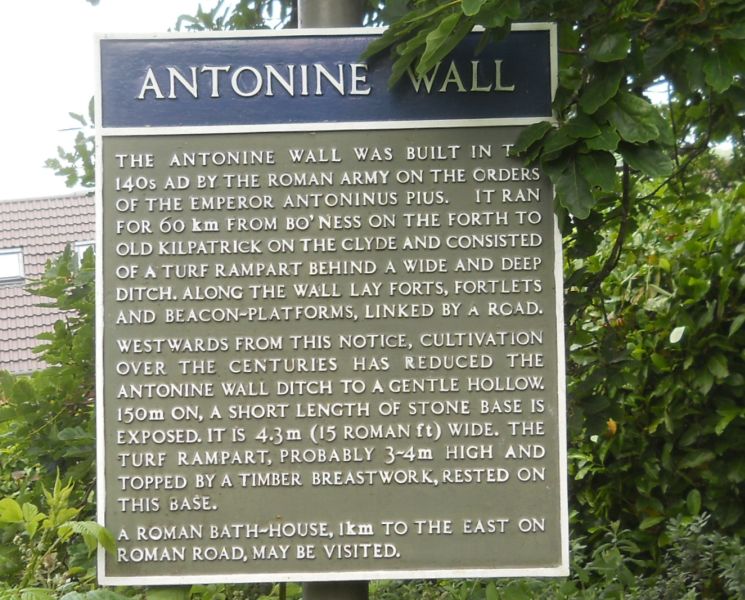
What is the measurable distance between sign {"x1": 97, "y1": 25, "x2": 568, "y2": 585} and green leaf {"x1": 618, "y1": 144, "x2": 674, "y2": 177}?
0.34 m

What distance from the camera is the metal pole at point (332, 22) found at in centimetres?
386

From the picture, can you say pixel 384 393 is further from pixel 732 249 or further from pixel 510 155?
pixel 732 249

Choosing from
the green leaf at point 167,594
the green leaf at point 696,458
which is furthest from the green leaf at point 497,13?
the green leaf at point 696,458

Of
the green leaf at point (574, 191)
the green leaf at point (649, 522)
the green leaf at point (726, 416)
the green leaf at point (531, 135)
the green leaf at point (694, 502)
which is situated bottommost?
the green leaf at point (649, 522)

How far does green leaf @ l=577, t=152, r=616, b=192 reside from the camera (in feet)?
11.8

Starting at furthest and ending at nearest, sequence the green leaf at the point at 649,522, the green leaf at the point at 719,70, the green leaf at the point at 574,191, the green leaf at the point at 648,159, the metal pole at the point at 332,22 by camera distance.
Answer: the green leaf at the point at 649,522 < the metal pole at the point at 332,22 < the green leaf at the point at 719,70 < the green leaf at the point at 648,159 < the green leaf at the point at 574,191

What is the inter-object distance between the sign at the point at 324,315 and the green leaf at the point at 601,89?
20cm

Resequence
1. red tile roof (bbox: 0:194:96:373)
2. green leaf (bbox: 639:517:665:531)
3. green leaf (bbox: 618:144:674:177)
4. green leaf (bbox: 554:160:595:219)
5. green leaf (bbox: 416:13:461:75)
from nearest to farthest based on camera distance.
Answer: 1. green leaf (bbox: 416:13:461:75)
2. green leaf (bbox: 554:160:595:219)
3. green leaf (bbox: 618:144:674:177)
4. green leaf (bbox: 639:517:665:531)
5. red tile roof (bbox: 0:194:96:373)

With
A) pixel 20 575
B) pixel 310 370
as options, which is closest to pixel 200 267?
pixel 310 370

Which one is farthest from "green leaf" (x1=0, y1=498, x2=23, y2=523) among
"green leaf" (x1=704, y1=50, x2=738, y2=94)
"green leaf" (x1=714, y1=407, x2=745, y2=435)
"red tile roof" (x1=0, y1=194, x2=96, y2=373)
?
"red tile roof" (x1=0, y1=194, x2=96, y2=373)

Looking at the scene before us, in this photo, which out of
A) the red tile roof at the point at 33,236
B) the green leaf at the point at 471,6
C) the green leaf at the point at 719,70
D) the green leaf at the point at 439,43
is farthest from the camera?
the red tile roof at the point at 33,236

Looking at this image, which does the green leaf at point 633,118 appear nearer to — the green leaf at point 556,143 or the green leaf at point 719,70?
the green leaf at point 556,143

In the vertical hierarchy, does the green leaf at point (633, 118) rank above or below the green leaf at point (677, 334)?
above

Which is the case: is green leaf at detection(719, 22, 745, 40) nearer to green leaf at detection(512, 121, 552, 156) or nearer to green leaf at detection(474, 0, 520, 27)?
green leaf at detection(512, 121, 552, 156)
